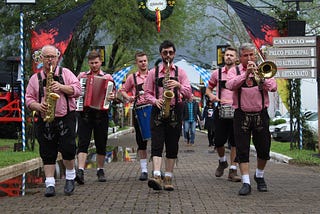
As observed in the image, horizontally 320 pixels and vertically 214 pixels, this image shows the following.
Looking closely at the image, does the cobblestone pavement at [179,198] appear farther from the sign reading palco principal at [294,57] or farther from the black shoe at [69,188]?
the sign reading palco principal at [294,57]

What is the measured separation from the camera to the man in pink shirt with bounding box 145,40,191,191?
26.8 feet

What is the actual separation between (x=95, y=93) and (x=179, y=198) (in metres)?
2.66

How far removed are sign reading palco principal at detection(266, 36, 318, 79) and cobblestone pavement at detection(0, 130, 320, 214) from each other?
5.06m

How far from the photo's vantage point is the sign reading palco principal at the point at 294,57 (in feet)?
49.4

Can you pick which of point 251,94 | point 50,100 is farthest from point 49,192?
point 251,94

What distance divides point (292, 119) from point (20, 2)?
310 inches

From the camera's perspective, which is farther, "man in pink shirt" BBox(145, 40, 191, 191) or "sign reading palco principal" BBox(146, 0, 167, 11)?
"sign reading palco principal" BBox(146, 0, 167, 11)

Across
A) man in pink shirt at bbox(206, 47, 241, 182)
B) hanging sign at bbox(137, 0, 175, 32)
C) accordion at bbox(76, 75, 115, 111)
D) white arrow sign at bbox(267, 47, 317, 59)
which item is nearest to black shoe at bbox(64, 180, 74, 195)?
accordion at bbox(76, 75, 115, 111)

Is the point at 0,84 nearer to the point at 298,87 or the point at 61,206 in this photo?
the point at 298,87

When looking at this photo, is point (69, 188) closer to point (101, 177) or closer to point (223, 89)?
point (101, 177)

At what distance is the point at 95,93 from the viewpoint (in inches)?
373

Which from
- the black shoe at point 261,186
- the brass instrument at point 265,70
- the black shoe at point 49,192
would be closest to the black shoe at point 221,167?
the black shoe at point 261,186

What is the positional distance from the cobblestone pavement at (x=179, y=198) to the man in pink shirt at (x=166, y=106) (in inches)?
19.8

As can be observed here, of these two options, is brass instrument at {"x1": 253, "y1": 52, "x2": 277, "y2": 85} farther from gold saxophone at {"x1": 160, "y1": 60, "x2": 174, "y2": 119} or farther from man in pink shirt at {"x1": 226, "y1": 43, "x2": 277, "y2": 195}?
gold saxophone at {"x1": 160, "y1": 60, "x2": 174, "y2": 119}
